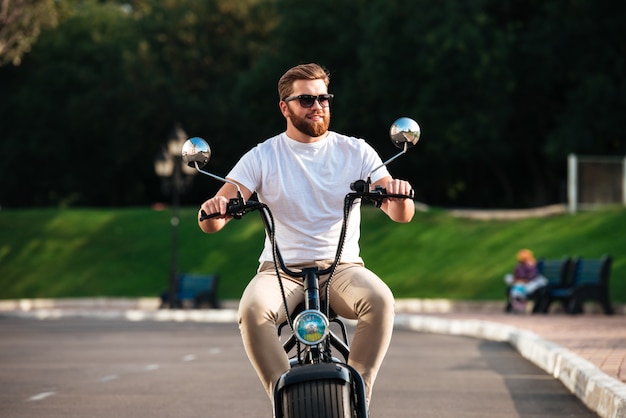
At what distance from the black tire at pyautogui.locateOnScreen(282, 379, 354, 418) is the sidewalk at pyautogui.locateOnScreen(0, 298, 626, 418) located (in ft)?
11.8

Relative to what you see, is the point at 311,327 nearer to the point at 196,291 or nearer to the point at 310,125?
the point at 310,125

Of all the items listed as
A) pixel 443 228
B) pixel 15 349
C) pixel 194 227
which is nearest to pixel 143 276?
pixel 194 227

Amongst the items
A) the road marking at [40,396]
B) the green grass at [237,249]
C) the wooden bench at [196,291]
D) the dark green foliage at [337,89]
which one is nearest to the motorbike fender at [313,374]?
the road marking at [40,396]

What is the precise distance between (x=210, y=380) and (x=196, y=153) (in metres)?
7.48

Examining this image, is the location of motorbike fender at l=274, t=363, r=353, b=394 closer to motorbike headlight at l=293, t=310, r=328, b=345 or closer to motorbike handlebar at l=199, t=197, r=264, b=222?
motorbike headlight at l=293, t=310, r=328, b=345

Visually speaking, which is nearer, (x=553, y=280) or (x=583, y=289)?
(x=583, y=289)

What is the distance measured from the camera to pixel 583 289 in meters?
27.0

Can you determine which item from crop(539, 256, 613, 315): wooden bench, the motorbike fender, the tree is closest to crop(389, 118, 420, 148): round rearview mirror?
the motorbike fender

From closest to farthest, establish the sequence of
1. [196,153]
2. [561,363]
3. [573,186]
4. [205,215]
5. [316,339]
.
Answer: [316,339] → [205,215] → [196,153] → [561,363] → [573,186]

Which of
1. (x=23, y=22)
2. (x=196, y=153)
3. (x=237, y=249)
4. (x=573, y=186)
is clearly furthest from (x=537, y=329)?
(x=23, y=22)

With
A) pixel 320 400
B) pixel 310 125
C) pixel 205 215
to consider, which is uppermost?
pixel 310 125

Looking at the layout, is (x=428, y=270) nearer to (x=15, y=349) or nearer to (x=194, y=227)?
(x=194, y=227)

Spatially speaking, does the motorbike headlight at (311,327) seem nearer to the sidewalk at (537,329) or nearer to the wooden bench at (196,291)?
the sidewalk at (537,329)

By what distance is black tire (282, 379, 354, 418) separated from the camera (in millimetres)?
5570
